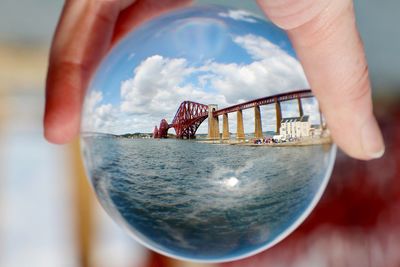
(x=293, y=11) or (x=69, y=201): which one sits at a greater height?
(x=293, y=11)

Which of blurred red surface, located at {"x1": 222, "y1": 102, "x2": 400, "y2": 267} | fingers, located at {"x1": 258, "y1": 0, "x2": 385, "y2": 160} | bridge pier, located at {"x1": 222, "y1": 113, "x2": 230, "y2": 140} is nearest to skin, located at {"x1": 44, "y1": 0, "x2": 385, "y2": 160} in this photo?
fingers, located at {"x1": 258, "y1": 0, "x2": 385, "y2": 160}

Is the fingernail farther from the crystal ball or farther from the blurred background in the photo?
the blurred background

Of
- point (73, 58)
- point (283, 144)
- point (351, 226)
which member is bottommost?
point (351, 226)

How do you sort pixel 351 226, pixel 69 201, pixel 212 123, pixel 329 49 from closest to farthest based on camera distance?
pixel 212 123 → pixel 329 49 → pixel 351 226 → pixel 69 201

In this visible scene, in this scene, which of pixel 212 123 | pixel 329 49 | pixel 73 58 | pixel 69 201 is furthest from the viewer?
pixel 69 201

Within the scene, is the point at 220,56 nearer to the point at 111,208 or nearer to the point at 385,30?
the point at 111,208

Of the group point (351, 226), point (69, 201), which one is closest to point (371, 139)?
point (351, 226)

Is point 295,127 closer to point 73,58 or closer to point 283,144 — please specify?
point 283,144
